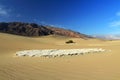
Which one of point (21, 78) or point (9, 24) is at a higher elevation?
point (9, 24)

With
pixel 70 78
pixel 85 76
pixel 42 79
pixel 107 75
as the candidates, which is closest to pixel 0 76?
pixel 42 79

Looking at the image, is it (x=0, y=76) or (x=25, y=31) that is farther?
(x=25, y=31)

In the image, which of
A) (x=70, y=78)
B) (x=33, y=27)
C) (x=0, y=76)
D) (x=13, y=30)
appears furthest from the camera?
(x=33, y=27)

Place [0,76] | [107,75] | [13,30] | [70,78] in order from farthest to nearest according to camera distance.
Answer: [13,30], [107,75], [70,78], [0,76]

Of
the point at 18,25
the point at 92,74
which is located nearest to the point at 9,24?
the point at 18,25

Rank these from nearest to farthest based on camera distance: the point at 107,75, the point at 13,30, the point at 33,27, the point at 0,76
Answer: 1. the point at 0,76
2. the point at 107,75
3. the point at 13,30
4. the point at 33,27

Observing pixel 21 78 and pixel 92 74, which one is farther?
pixel 92 74

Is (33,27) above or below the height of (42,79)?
above

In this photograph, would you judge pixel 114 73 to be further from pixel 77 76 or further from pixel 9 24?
pixel 9 24

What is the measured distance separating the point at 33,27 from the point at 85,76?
83.5 meters

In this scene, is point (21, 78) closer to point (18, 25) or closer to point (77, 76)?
point (77, 76)

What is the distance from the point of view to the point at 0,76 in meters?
6.27

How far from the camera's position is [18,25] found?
8688 centimetres

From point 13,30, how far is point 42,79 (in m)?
79.9
